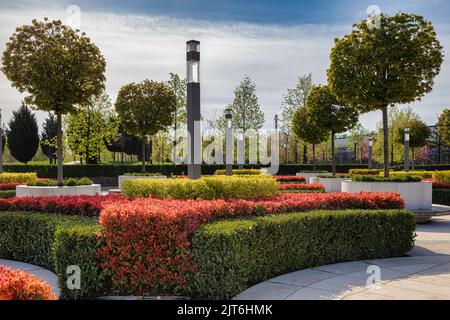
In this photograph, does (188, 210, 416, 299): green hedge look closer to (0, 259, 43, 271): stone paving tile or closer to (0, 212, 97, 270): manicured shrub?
(0, 212, 97, 270): manicured shrub

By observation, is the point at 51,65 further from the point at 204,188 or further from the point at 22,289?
the point at 22,289

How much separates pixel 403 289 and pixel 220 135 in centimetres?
3338

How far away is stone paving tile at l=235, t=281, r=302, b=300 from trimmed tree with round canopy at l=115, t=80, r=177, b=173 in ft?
51.7

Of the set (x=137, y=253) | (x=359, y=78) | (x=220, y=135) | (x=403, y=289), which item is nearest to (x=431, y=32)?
(x=359, y=78)

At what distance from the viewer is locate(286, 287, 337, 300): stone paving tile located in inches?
205

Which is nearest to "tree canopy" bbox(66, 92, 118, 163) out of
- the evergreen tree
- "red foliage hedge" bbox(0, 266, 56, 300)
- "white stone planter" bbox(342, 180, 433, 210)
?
the evergreen tree

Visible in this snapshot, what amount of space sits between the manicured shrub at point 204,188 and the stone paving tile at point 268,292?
2595mm

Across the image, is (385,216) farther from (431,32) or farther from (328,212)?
(431,32)

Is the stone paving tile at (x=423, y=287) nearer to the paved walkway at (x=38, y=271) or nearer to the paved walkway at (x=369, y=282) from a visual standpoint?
the paved walkway at (x=369, y=282)

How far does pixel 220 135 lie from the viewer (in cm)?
3866

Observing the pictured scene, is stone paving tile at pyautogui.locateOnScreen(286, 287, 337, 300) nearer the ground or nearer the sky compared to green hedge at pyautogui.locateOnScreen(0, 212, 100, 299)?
nearer the ground

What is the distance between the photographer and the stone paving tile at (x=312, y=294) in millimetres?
5219

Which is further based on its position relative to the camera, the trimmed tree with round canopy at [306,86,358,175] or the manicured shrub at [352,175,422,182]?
the trimmed tree with round canopy at [306,86,358,175]
